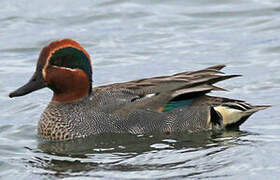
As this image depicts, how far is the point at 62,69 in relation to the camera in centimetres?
Answer: 1062

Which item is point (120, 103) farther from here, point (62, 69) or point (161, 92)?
point (62, 69)

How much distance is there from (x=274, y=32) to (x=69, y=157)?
7.58m

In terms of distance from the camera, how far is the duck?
10484 millimetres

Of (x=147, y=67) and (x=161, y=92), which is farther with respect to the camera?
(x=147, y=67)

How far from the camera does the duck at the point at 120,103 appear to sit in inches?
413

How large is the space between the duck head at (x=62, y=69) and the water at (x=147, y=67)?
0.71m

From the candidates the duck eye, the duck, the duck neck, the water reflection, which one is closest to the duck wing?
the duck

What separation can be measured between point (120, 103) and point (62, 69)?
0.87 metres

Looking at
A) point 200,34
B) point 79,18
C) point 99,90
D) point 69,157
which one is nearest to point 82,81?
point 99,90

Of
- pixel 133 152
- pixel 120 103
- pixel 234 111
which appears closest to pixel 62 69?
pixel 120 103

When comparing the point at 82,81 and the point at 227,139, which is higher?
the point at 82,81

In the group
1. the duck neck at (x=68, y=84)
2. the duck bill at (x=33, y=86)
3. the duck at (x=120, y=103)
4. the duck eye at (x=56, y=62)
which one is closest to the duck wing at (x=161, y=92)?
the duck at (x=120, y=103)

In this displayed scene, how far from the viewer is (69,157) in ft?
32.3

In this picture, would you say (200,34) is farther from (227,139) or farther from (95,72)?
(227,139)
